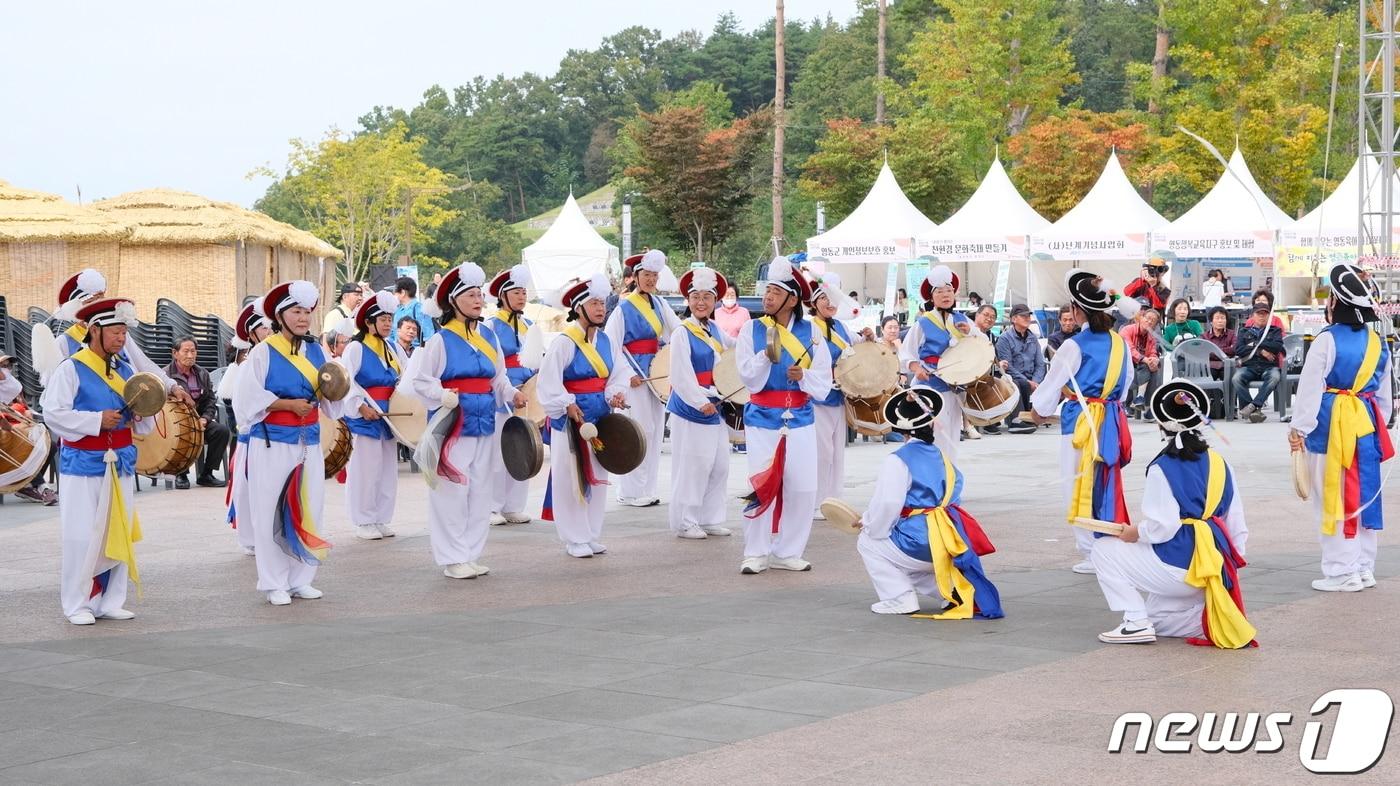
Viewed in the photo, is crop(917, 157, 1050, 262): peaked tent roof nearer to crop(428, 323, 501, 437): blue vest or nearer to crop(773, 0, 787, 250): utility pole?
crop(773, 0, 787, 250): utility pole

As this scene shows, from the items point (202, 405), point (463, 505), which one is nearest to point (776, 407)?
point (463, 505)

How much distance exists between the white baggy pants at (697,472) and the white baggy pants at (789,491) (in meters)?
1.36

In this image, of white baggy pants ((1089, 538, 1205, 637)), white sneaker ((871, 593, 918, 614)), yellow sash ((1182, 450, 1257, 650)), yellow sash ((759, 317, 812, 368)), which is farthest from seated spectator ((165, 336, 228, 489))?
yellow sash ((1182, 450, 1257, 650))

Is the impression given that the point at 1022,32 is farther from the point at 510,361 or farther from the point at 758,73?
the point at 758,73

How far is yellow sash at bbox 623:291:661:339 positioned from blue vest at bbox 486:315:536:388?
815 millimetres

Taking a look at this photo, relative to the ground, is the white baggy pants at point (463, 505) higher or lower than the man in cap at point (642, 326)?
lower

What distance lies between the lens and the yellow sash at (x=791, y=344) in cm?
973

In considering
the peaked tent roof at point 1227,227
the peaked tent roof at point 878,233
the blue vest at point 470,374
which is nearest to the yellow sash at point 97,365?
the blue vest at point 470,374

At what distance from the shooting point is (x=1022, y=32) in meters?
45.2

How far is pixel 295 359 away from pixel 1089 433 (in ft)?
14.6

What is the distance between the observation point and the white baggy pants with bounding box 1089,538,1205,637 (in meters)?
7.34

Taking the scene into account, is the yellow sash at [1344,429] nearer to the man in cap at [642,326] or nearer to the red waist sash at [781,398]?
the red waist sash at [781,398]

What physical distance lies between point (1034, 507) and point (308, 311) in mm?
6141

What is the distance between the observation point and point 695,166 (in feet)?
161
